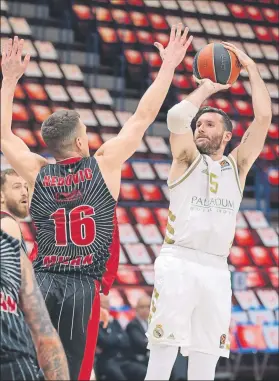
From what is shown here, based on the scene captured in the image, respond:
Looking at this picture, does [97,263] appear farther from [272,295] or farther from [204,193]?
[272,295]

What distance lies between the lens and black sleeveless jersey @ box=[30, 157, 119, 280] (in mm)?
3941

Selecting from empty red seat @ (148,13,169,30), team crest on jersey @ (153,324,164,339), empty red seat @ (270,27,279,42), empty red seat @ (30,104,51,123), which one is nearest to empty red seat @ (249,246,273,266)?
empty red seat @ (30,104,51,123)

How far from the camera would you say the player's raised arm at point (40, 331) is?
291 centimetres

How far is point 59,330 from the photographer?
3820mm

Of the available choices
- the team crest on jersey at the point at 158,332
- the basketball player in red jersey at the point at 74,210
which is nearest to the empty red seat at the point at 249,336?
the team crest on jersey at the point at 158,332

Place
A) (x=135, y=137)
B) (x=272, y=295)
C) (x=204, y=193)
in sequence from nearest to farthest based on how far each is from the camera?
(x=135, y=137), (x=204, y=193), (x=272, y=295)

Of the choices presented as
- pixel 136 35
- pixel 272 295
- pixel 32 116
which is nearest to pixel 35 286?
pixel 272 295

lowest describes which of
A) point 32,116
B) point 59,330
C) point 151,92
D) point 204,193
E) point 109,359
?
point 109,359

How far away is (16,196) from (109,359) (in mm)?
5074

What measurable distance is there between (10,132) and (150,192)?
6804mm

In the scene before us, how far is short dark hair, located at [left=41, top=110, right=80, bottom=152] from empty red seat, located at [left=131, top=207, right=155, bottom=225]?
638 centimetres

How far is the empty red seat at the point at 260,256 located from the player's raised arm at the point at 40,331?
7693mm

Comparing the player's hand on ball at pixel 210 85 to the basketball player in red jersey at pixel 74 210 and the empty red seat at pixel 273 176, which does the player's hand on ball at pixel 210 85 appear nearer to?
the basketball player in red jersey at pixel 74 210

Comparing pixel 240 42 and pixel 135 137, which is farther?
pixel 240 42
